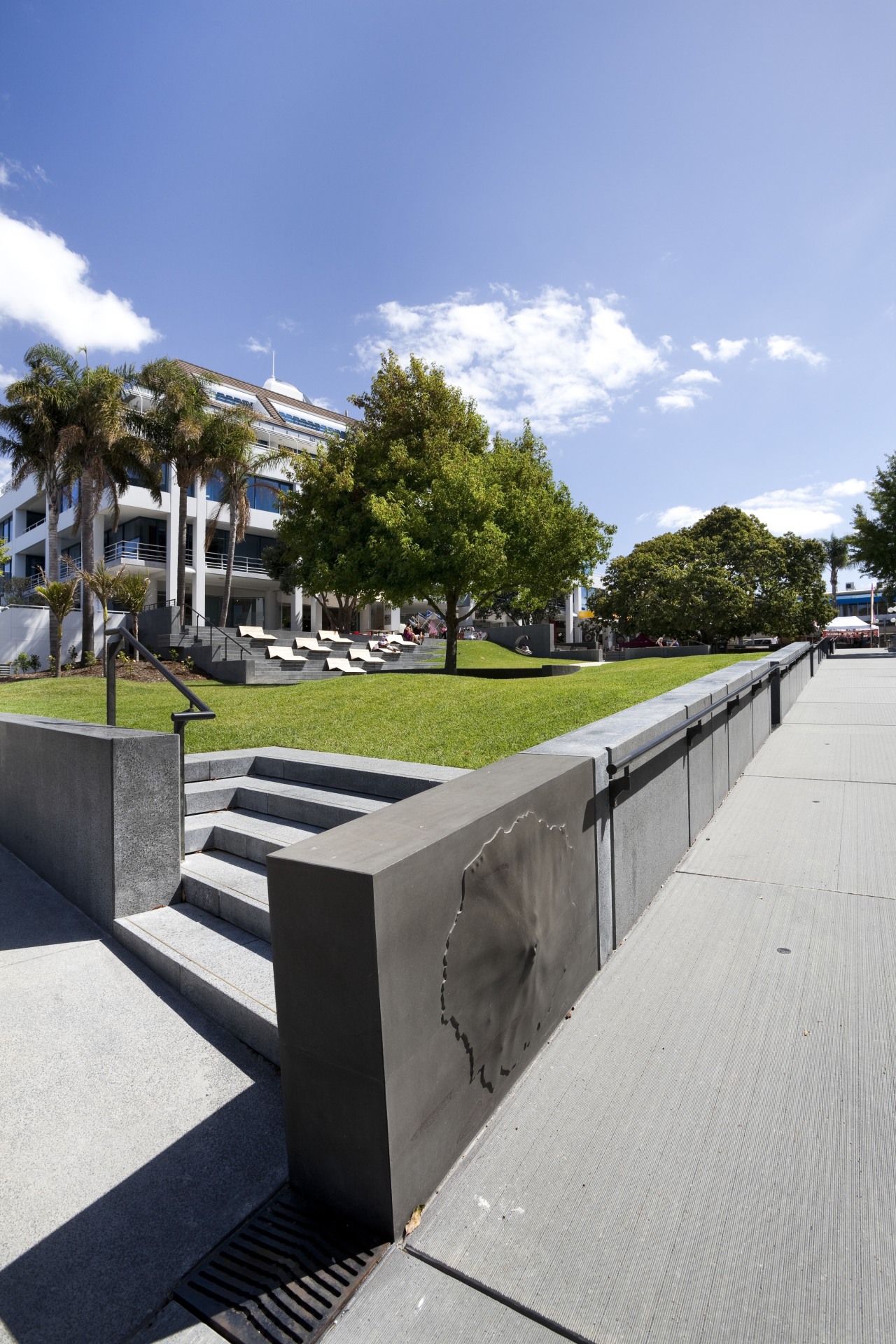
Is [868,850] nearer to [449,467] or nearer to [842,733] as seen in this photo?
[842,733]

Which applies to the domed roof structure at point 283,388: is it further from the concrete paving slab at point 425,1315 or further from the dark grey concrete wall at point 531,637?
the concrete paving slab at point 425,1315

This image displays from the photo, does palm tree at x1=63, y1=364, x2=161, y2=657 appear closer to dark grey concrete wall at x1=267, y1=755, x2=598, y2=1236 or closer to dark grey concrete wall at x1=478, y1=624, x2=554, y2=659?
dark grey concrete wall at x1=478, y1=624, x2=554, y2=659

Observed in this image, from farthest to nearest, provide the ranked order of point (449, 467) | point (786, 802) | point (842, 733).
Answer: point (449, 467), point (842, 733), point (786, 802)

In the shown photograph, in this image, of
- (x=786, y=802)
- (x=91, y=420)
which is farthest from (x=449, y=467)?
(x=786, y=802)

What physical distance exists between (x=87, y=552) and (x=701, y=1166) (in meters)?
28.3

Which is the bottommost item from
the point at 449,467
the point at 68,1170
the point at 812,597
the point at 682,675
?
the point at 68,1170

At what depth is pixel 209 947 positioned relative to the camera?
3930 millimetres

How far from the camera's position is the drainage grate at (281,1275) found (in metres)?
1.83

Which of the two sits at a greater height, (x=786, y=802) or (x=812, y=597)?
(x=812, y=597)

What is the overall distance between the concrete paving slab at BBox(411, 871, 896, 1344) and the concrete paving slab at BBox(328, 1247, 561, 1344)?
0.17ft

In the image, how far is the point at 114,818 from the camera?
4.47 m

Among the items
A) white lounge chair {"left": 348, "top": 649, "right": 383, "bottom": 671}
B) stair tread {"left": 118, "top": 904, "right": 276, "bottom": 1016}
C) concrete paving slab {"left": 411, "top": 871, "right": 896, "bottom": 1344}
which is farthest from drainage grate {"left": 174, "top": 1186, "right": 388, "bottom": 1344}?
white lounge chair {"left": 348, "top": 649, "right": 383, "bottom": 671}

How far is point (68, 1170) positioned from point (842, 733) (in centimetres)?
944

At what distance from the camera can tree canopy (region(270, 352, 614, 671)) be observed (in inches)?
766
